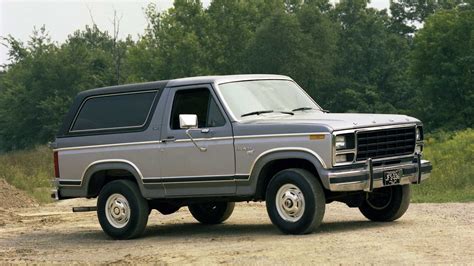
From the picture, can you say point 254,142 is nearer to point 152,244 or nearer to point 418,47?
point 152,244

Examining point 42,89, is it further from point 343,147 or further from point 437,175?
point 343,147

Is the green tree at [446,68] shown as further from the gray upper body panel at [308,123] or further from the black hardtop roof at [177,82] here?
the gray upper body panel at [308,123]

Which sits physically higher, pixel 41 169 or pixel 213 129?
pixel 213 129

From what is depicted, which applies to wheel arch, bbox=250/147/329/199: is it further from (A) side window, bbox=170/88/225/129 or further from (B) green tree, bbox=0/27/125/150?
(B) green tree, bbox=0/27/125/150

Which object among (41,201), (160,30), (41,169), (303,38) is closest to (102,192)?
(41,201)

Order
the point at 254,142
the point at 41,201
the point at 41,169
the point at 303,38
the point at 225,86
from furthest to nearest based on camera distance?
the point at 303,38, the point at 41,169, the point at 41,201, the point at 225,86, the point at 254,142

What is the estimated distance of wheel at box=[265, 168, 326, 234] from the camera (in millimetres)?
10930

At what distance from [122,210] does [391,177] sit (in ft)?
12.4

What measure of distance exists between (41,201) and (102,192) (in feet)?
31.4

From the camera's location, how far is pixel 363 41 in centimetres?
8375

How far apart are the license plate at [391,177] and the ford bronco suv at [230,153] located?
12 millimetres

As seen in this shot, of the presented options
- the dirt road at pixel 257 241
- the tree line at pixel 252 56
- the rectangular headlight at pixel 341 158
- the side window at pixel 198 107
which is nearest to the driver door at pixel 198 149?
the side window at pixel 198 107

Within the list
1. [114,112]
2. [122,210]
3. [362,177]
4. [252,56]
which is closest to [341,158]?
[362,177]

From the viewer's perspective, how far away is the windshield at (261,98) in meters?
12.0
